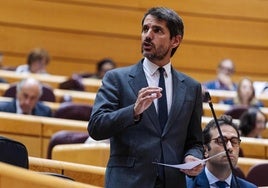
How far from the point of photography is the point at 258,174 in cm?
390

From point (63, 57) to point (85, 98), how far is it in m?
2.26

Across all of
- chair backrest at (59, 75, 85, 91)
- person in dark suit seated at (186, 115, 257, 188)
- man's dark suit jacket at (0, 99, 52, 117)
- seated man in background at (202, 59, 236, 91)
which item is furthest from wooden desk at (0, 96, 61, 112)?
person in dark suit seated at (186, 115, 257, 188)

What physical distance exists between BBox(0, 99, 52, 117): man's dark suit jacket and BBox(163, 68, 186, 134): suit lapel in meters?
2.88

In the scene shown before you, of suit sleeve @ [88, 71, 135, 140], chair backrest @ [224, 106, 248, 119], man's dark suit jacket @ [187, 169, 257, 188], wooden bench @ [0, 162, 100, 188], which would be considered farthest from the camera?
chair backrest @ [224, 106, 248, 119]

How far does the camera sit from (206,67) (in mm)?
8383

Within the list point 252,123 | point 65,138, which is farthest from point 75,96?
point 65,138

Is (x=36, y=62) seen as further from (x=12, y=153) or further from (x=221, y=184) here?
(x=12, y=153)

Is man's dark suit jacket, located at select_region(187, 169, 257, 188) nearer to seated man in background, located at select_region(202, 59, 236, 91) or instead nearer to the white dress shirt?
the white dress shirt

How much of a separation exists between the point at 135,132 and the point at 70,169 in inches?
36.5

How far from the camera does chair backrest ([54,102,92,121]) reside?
5.41 m

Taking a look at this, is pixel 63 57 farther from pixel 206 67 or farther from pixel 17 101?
pixel 17 101

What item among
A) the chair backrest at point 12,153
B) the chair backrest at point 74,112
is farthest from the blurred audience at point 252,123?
the chair backrest at point 12,153

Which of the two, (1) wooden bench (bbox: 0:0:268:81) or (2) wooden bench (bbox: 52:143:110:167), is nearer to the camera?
(2) wooden bench (bbox: 52:143:110:167)

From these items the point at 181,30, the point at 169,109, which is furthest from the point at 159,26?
the point at 169,109
